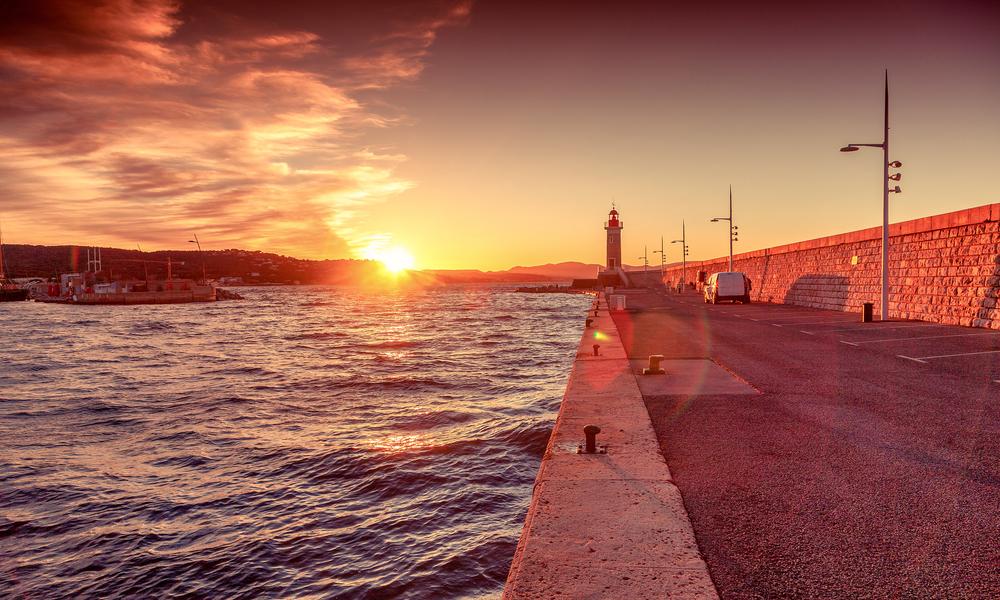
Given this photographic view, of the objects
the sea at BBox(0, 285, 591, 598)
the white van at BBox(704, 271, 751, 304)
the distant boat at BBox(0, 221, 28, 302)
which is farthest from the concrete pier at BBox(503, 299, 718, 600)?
the distant boat at BBox(0, 221, 28, 302)

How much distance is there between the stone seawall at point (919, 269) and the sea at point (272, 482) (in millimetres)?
13483

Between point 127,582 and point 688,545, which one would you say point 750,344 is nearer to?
point 688,545

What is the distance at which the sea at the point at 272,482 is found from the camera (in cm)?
555

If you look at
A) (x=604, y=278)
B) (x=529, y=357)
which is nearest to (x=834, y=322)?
(x=529, y=357)

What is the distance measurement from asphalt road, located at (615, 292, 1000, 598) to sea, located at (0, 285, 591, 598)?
2.40m

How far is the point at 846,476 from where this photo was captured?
485cm

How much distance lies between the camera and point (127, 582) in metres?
5.55

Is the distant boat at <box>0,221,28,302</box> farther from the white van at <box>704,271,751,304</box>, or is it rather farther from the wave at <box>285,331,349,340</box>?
the white van at <box>704,271,751,304</box>

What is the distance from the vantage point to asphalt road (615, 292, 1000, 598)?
10.5 feet

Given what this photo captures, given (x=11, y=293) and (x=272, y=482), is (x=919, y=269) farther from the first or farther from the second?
(x=11, y=293)

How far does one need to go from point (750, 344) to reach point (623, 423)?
9.74 m

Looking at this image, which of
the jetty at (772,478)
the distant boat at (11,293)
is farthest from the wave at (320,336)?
the distant boat at (11,293)

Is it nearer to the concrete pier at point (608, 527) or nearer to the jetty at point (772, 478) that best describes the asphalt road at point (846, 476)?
the jetty at point (772, 478)

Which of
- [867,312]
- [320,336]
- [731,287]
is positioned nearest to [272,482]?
[867,312]
